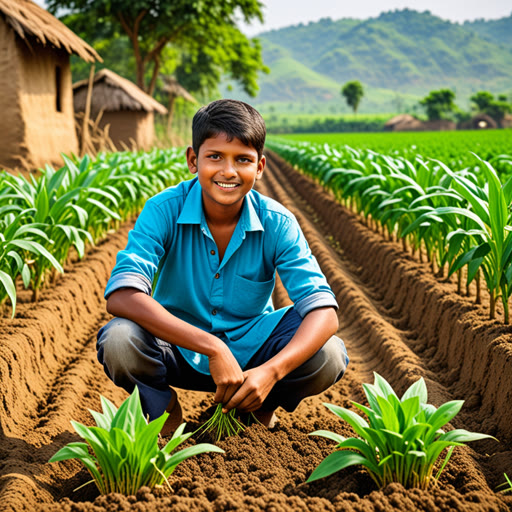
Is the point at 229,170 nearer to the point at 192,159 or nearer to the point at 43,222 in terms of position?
the point at 192,159

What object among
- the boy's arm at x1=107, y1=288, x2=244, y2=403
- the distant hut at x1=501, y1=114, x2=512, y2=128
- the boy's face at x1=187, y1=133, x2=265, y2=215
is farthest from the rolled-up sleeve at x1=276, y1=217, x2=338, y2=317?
the distant hut at x1=501, y1=114, x2=512, y2=128

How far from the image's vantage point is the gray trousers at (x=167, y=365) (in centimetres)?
205

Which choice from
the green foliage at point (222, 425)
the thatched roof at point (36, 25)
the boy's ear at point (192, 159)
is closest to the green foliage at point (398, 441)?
the green foliage at point (222, 425)

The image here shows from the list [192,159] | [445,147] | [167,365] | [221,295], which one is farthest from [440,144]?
[167,365]

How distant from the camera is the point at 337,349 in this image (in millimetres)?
2217

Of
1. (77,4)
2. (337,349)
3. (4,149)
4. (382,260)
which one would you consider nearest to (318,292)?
(337,349)

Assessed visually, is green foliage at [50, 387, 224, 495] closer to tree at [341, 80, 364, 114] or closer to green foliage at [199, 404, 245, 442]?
green foliage at [199, 404, 245, 442]

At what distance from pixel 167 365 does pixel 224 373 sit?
422 mm

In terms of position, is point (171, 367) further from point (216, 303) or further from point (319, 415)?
point (319, 415)

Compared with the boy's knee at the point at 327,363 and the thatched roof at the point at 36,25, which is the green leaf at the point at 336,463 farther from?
the thatched roof at the point at 36,25

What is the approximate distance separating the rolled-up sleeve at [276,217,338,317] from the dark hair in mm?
375

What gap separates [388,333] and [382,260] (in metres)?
1.67

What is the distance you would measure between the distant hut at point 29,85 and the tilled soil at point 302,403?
216 inches

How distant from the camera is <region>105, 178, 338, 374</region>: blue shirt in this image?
227cm
